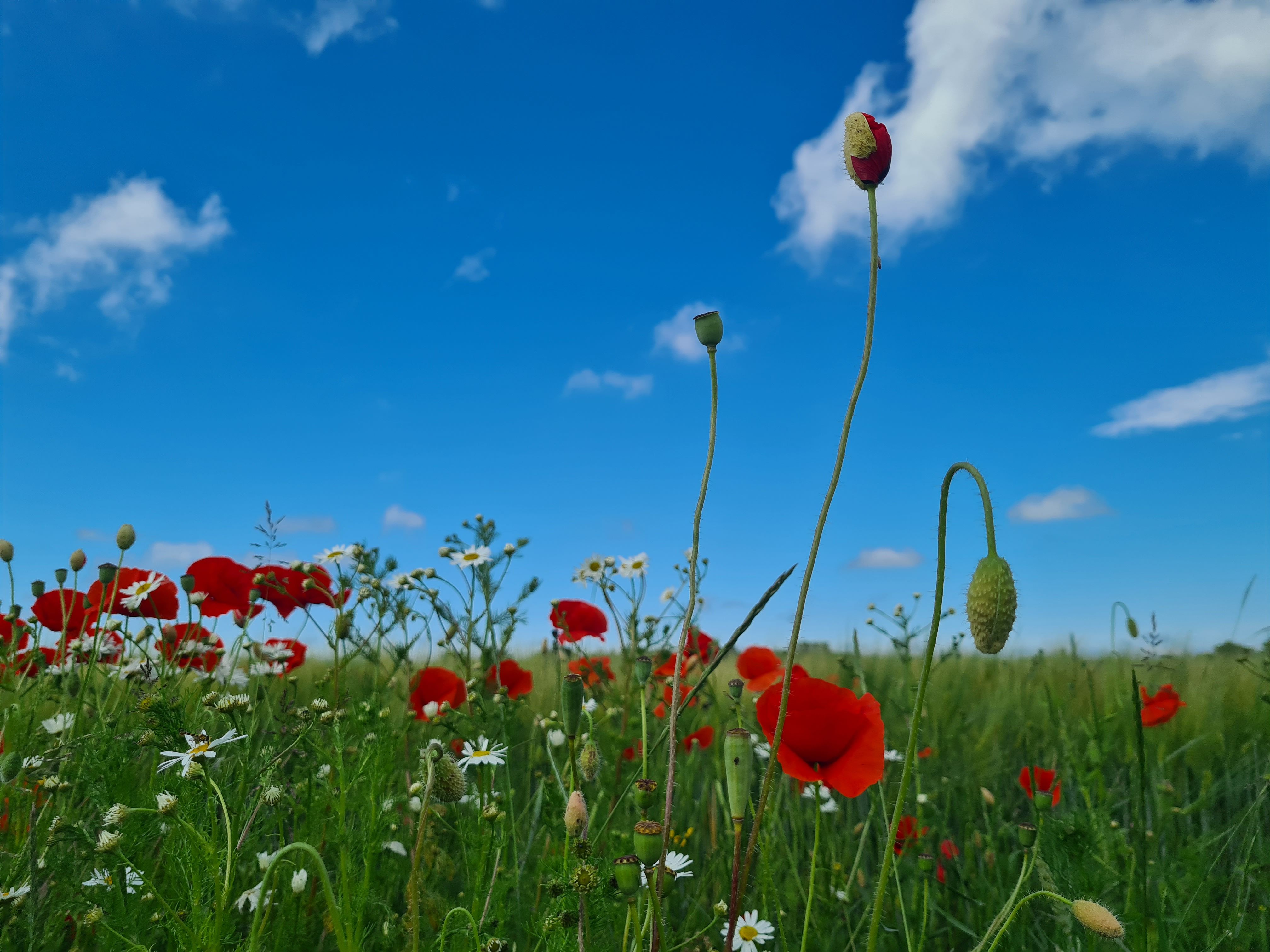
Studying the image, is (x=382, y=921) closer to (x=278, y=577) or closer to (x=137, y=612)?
(x=278, y=577)

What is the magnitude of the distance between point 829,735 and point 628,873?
0.55 meters

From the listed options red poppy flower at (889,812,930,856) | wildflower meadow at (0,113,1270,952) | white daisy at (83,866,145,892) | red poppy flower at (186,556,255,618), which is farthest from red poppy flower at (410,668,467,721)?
red poppy flower at (889,812,930,856)

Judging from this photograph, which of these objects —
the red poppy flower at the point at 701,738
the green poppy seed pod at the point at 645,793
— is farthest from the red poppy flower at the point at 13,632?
the green poppy seed pod at the point at 645,793

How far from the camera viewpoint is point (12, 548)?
9.22ft

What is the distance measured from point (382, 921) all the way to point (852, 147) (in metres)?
1.73

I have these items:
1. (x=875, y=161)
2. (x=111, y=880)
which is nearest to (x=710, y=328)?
(x=875, y=161)

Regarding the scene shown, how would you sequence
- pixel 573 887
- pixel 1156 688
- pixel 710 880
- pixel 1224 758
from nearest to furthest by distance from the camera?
1. pixel 573 887
2. pixel 710 880
3. pixel 1224 758
4. pixel 1156 688

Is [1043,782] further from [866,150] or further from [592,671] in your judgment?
[866,150]

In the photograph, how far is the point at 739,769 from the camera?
1.20m

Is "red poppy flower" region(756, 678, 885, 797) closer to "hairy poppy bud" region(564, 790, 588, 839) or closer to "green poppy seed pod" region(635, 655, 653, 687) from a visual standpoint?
"green poppy seed pod" region(635, 655, 653, 687)

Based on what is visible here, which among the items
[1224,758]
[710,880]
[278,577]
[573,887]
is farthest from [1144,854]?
[1224,758]

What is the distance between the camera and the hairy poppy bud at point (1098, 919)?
112 centimetres

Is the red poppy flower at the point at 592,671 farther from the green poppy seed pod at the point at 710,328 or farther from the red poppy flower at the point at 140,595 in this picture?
the green poppy seed pod at the point at 710,328

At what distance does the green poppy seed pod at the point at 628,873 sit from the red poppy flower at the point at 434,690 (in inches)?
65.3
